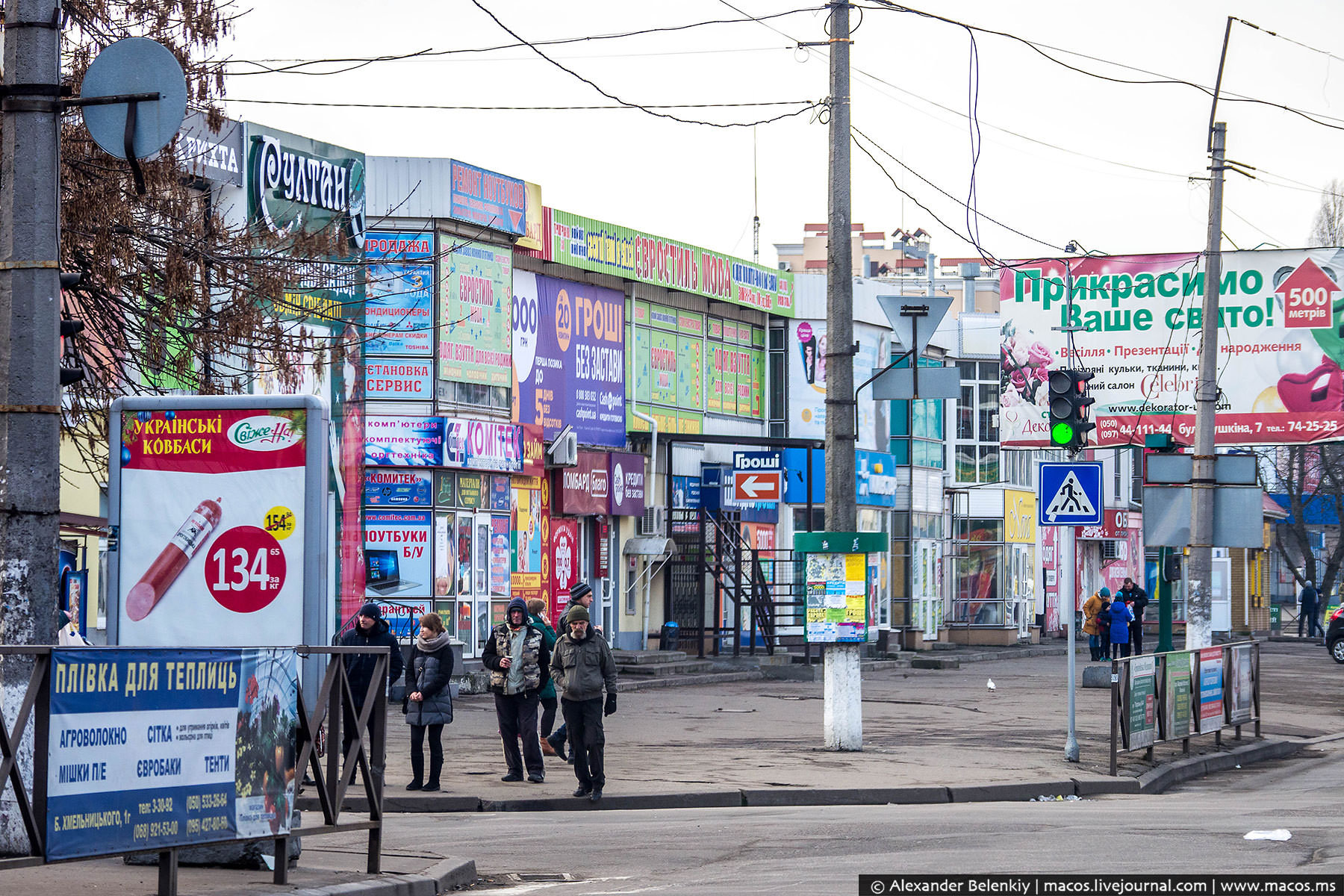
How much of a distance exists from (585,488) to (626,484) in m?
1.61

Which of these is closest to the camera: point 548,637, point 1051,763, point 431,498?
point 548,637

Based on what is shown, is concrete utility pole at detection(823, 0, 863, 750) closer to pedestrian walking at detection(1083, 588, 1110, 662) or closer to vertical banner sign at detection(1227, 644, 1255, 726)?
vertical banner sign at detection(1227, 644, 1255, 726)

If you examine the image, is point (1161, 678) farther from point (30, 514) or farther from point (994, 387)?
point (994, 387)

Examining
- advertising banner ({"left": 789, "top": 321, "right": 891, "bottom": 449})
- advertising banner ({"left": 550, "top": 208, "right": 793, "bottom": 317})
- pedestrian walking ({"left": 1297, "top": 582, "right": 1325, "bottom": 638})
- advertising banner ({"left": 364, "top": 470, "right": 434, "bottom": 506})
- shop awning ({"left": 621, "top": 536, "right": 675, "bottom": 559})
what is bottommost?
pedestrian walking ({"left": 1297, "top": 582, "right": 1325, "bottom": 638})

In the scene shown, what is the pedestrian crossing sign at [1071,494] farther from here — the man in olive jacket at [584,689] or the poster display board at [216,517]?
the poster display board at [216,517]

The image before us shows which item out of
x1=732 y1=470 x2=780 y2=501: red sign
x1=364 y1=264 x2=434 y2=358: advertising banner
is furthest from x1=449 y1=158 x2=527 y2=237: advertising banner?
x1=732 y1=470 x2=780 y2=501: red sign

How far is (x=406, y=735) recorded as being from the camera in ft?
67.6

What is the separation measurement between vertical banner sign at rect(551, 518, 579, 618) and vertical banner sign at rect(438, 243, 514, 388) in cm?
321

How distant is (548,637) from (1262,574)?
61.2m

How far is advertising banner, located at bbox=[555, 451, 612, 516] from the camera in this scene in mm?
31688

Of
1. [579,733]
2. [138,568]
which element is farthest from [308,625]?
[579,733]

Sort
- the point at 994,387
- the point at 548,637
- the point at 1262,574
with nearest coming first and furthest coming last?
the point at 548,637 < the point at 994,387 < the point at 1262,574

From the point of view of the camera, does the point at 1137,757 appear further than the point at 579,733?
Yes

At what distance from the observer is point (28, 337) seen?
8945 mm
